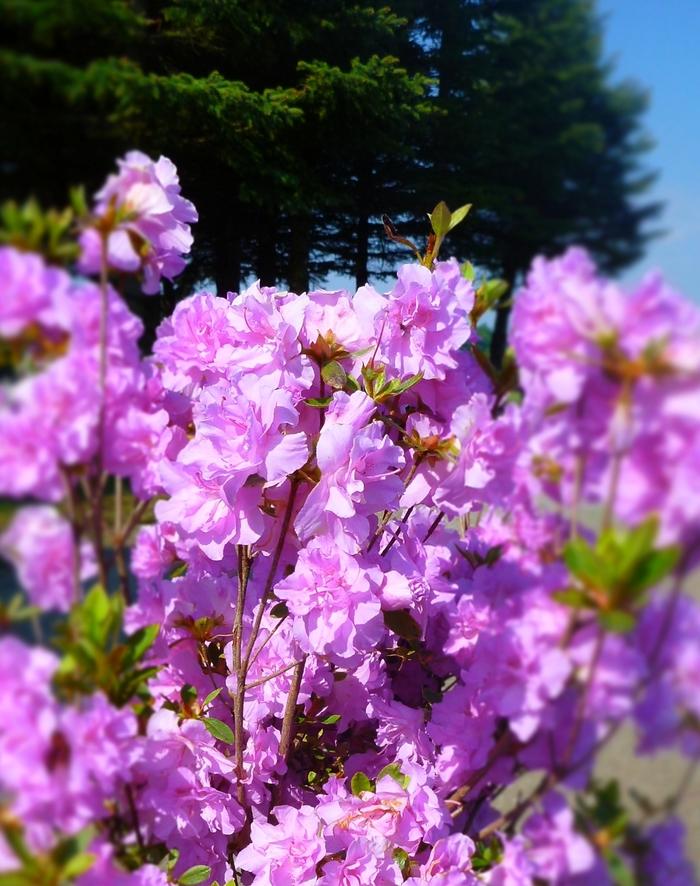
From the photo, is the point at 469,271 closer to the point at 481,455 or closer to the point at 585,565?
the point at 481,455

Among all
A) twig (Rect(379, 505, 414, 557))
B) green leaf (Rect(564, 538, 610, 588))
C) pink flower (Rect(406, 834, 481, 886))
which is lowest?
pink flower (Rect(406, 834, 481, 886))

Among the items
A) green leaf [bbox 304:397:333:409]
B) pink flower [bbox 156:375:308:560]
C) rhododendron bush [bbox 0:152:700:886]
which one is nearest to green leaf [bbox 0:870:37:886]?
rhododendron bush [bbox 0:152:700:886]

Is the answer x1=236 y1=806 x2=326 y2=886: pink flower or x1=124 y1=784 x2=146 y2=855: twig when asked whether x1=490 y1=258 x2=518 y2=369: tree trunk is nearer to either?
x1=124 y1=784 x2=146 y2=855: twig

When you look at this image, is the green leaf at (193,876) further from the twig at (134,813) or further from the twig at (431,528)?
the twig at (431,528)

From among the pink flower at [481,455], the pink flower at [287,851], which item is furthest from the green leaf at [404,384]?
the pink flower at [287,851]

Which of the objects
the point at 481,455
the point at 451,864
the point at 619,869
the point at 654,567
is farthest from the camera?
the point at 451,864

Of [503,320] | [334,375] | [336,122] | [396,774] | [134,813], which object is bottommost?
[396,774]

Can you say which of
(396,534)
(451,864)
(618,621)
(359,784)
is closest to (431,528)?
(396,534)
